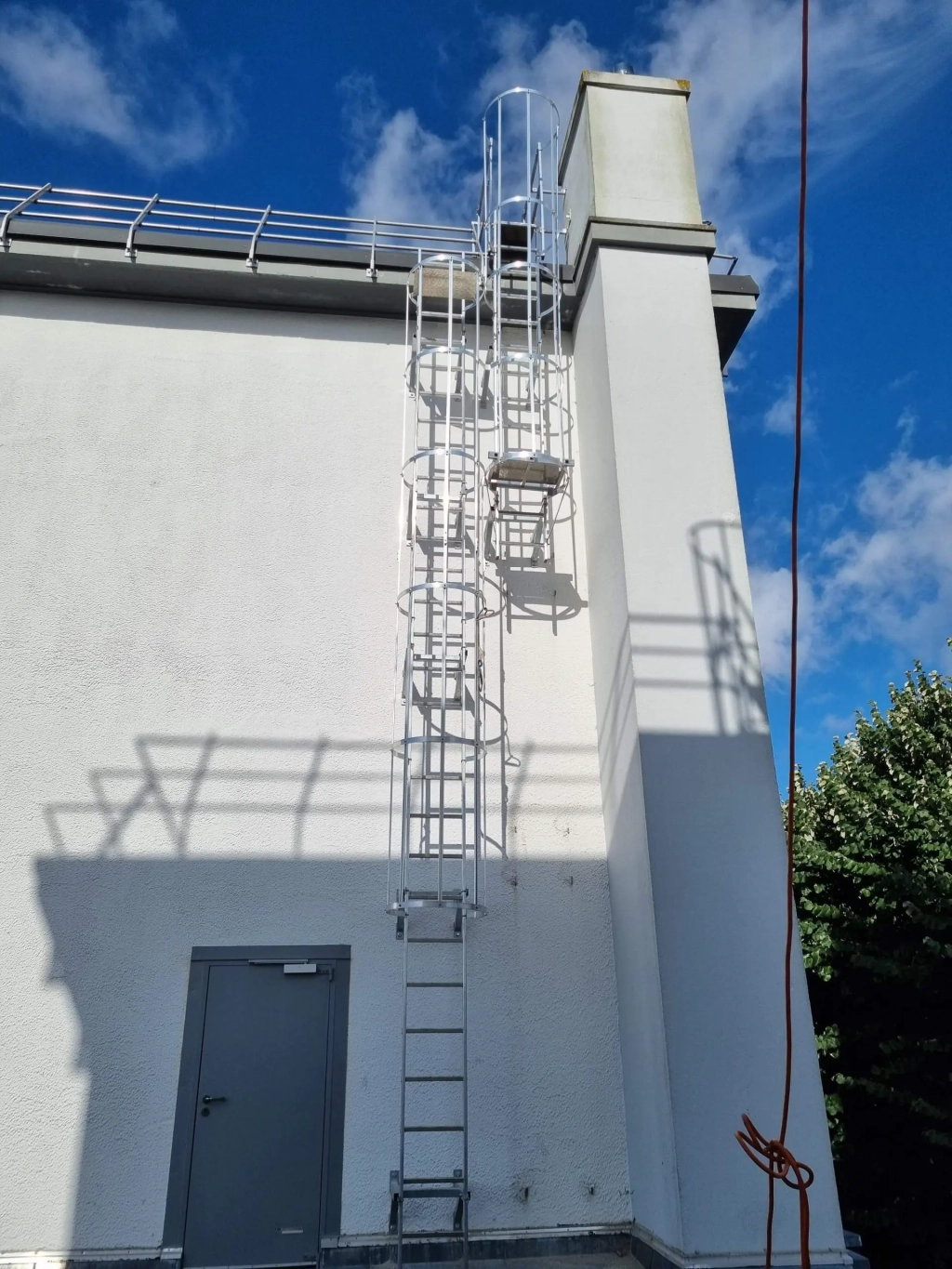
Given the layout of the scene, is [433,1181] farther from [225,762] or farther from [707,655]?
[707,655]

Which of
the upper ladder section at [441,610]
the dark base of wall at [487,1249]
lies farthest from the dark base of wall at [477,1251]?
the upper ladder section at [441,610]

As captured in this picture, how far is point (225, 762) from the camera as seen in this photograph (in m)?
5.86

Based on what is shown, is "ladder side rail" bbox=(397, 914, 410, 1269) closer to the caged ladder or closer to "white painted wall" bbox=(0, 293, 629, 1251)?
the caged ladder

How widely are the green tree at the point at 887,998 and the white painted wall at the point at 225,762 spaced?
109 inches

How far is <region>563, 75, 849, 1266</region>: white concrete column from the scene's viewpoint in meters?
4.61

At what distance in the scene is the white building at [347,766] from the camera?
16.2ft

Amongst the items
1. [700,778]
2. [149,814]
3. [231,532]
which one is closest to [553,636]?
[700,778]

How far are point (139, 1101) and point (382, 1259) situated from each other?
1543mm

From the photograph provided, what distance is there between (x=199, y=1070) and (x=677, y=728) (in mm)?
3277

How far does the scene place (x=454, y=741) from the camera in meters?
5.66

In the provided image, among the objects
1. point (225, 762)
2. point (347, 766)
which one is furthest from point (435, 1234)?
point (225, 762)

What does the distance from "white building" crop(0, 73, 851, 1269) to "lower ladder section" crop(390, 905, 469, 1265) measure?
3 centimetres

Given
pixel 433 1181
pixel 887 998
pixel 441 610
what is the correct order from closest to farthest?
pixel 433 1181, pixel 441 610, pixel 887 998

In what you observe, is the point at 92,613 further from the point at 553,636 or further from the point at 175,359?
the point at 553,636
